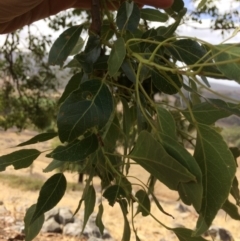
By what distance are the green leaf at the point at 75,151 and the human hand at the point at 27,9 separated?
318 millimetres

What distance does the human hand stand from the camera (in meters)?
0.63

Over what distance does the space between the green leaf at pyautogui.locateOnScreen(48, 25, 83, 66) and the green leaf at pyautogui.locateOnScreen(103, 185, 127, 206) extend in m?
0.14

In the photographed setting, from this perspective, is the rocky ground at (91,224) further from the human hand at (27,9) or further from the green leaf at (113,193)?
the green leaf at (113,193)

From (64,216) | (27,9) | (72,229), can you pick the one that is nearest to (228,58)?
(27,9)

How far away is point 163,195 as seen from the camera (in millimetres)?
4375

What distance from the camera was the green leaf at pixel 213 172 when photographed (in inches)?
11.7

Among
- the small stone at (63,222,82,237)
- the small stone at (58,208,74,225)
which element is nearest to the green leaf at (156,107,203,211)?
the small stone at (63,222,82,237)

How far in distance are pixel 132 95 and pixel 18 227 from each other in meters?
1.37

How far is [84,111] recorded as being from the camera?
318 millimetres

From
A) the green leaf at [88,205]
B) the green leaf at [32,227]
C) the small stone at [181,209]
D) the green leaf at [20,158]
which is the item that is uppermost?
the green leaf at [20,158]

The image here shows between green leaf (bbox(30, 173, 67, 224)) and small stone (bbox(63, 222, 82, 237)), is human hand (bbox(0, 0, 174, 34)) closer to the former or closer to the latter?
green leaf (bbox(30, 173, 67, 224))

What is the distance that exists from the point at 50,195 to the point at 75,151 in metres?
0.07

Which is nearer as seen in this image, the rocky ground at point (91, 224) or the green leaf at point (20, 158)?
the green leaf at point (20, 158)

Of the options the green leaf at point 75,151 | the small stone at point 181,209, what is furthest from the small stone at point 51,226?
the green leaf at point 75,151
